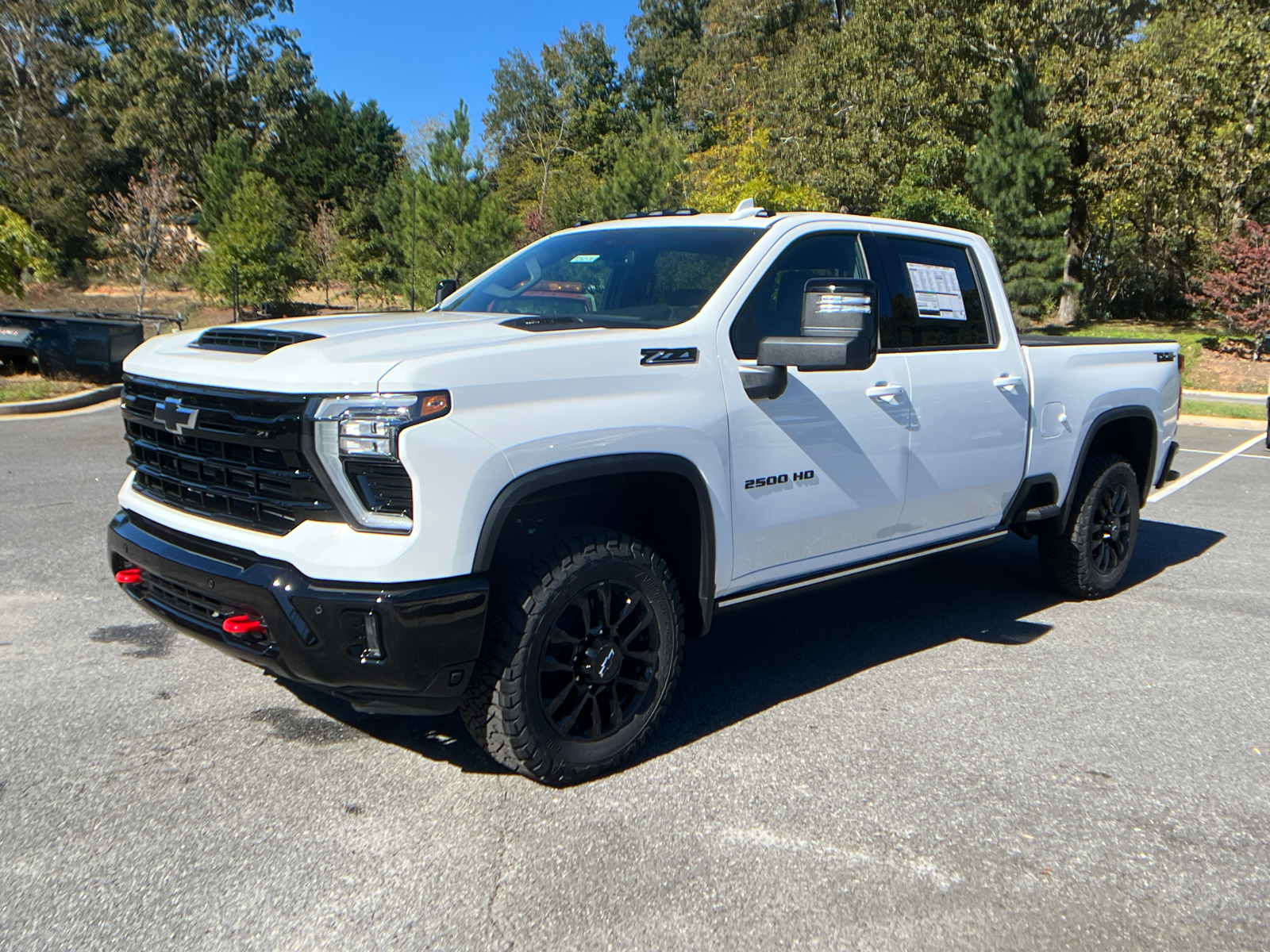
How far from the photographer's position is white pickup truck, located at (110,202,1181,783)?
9.91 feet

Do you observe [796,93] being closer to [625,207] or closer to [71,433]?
[625,207]

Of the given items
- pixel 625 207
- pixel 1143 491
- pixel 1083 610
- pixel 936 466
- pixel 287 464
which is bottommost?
pixel 1083 610

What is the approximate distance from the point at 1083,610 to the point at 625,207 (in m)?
24.9

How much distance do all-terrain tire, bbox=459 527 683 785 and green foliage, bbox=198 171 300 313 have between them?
89.7ft

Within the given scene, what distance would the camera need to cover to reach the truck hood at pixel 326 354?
3.02 metres

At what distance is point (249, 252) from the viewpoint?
28.3 metres

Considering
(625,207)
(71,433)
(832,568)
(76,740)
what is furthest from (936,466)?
(625,207)

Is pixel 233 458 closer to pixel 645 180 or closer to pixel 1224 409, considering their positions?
pixel 1224 409

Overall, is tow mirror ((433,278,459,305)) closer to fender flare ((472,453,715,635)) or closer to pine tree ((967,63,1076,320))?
fender flare ((472,453,715,635))

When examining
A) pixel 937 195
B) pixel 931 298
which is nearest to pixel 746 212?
pixel 931 298

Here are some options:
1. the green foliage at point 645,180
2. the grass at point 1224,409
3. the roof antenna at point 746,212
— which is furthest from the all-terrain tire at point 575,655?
the green foliage at point 645,180

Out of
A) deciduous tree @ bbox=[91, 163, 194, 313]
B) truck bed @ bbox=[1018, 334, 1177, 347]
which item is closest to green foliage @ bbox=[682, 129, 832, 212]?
deciduous tree @ bbox=[91, 163, 194, 313]

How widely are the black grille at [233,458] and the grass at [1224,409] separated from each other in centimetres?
1741

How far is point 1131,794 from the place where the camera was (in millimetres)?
3568
